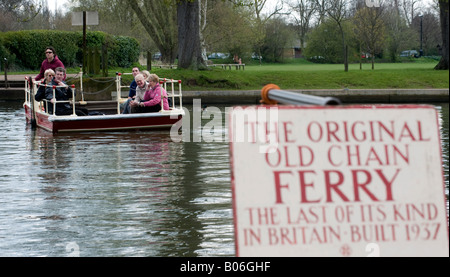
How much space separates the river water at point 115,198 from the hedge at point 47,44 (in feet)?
89.4

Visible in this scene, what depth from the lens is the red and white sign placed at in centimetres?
342

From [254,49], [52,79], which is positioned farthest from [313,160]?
[254,49]

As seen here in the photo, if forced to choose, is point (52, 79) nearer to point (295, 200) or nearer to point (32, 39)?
point (295, 200)


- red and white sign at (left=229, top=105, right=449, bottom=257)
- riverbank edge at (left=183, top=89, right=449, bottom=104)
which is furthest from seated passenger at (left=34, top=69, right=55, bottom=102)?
red and white sign at (left=229, top=105, right=449, bottom=257)

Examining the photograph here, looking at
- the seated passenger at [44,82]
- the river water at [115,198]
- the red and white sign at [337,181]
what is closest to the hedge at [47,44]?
the seated passenger at [44,82]

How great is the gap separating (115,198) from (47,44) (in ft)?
116

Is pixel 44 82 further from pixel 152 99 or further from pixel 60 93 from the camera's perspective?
pixel 152 99

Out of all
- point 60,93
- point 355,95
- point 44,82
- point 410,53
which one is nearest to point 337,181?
point 60,93

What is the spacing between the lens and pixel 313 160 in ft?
11.3

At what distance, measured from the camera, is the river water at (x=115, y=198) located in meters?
7.91

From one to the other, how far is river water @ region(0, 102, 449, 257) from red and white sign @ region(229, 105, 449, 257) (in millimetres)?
4156

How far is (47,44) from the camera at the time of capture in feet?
146

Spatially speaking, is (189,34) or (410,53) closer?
(189,34)

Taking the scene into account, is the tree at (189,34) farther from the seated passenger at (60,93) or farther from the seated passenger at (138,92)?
the seated passenger at (60,93)
